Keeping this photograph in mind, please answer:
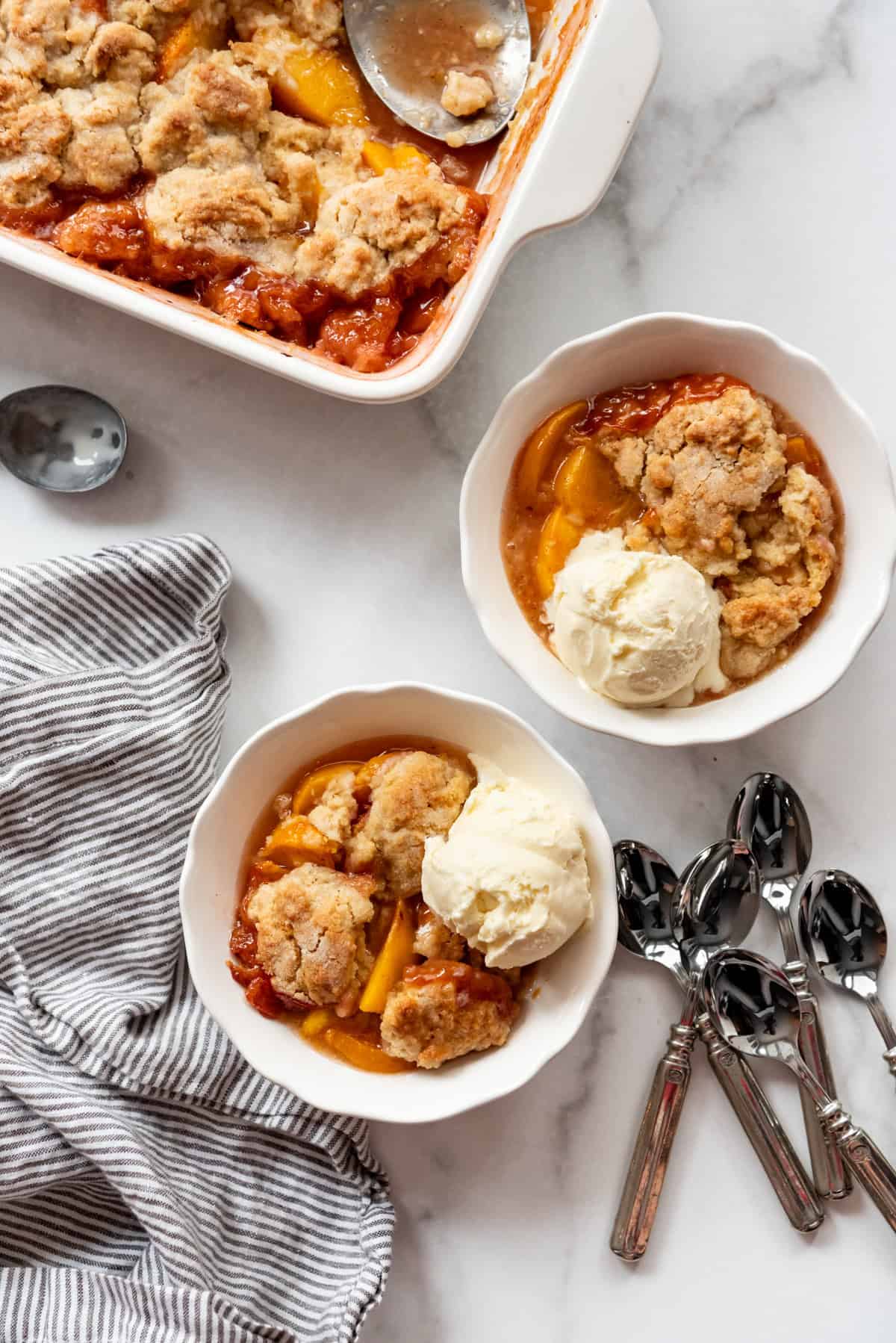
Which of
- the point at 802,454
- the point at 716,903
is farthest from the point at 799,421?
the point at 716,903

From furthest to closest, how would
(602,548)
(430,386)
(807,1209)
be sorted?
1. (807,1209)
2. (602,548)
3. (430,386)

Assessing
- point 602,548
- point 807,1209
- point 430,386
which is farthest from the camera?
point 807,1209

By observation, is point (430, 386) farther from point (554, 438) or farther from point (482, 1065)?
point (482, 1065)

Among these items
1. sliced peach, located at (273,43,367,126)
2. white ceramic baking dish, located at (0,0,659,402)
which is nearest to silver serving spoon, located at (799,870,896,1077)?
white ceramic baking dish, located at (0,0,659,402)

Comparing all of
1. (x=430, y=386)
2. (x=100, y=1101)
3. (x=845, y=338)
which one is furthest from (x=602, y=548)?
(x=100, y=1101)

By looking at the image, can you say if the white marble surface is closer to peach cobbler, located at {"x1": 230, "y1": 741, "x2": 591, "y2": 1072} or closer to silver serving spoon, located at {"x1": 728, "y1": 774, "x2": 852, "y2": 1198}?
silver serving spoon, located at {"x1": 728, "y1": 774, "x2": 852, "y2": 1198}
